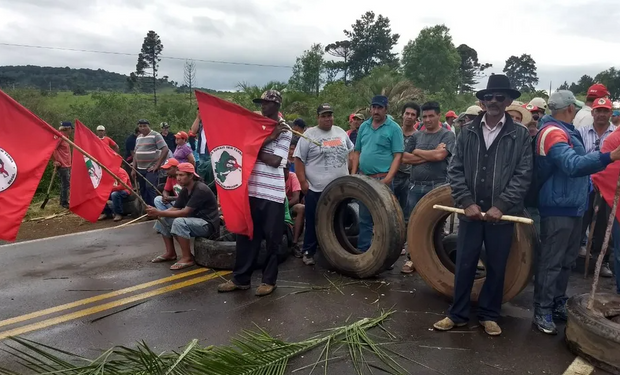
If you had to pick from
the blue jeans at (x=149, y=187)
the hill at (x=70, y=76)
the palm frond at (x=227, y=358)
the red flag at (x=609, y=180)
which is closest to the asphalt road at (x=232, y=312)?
the palm frond at (x=227, y=358)

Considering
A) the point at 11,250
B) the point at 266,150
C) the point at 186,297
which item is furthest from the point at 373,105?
the point at 11,250

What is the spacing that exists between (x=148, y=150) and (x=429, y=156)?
21.2 feet

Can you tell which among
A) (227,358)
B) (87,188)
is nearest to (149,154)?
(87,188)

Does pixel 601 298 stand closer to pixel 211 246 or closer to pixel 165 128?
pixel 211 246

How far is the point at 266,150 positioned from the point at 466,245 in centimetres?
222

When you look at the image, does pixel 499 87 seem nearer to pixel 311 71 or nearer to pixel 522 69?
pixel 311 71

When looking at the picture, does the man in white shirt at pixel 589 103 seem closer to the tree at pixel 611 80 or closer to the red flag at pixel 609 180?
the red flag at pixel 609 180

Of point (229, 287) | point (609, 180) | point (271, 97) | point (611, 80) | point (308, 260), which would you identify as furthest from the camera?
point (611, 80)

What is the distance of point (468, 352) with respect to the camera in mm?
3848

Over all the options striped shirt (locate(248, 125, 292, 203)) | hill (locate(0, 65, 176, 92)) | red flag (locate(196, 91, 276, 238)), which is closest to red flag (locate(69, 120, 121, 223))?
red flag (locate(196, 91, 276, 238))

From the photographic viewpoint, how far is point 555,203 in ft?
13.3

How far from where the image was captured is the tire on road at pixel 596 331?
11.3ft

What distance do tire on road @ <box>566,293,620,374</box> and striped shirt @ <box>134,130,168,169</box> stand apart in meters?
8.34

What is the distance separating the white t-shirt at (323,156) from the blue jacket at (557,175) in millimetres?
2561
